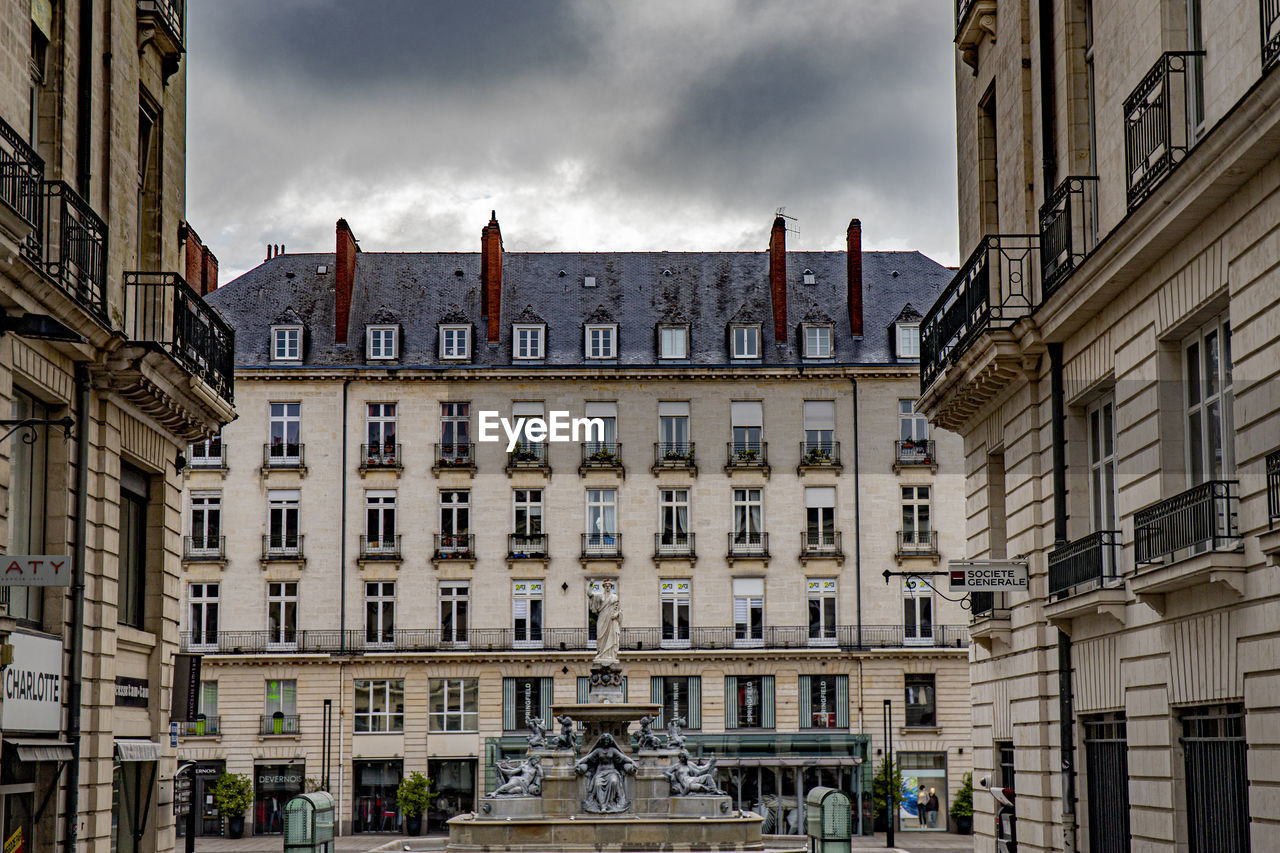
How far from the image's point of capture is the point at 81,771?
19.7 meters

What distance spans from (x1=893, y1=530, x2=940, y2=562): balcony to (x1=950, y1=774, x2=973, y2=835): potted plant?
775cm

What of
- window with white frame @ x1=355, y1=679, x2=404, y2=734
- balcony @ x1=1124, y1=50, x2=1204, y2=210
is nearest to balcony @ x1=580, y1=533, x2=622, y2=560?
window with white frame @ x1=355, y1=679, x2=404, y2=734

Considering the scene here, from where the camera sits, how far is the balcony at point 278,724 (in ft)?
188

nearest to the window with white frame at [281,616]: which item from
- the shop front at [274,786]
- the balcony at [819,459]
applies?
the shop front at [274,786]

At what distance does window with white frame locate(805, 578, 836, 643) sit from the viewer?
5844 cm

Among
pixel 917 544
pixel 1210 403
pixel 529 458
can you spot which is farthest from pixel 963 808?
pixel 1210 403

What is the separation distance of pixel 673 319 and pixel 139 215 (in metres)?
39.7

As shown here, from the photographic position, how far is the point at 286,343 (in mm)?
61000

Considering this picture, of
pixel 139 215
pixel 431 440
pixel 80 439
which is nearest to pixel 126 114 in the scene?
pixel 139 215

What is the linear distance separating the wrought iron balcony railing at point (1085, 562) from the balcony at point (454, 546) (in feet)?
133

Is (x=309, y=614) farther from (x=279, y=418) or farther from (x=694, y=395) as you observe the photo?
(x=694, y=395)

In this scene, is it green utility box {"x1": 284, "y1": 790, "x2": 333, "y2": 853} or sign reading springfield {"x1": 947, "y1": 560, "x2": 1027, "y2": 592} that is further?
green utility box {"x1": 284, "y1": 790, "x2": 333, "y2": 853}

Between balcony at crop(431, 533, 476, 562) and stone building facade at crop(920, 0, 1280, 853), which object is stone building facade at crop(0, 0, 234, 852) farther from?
balcony at crop(431, 533, 476, 562)

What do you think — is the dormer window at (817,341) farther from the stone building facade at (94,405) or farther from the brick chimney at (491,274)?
the stone building facade at (94,405)
